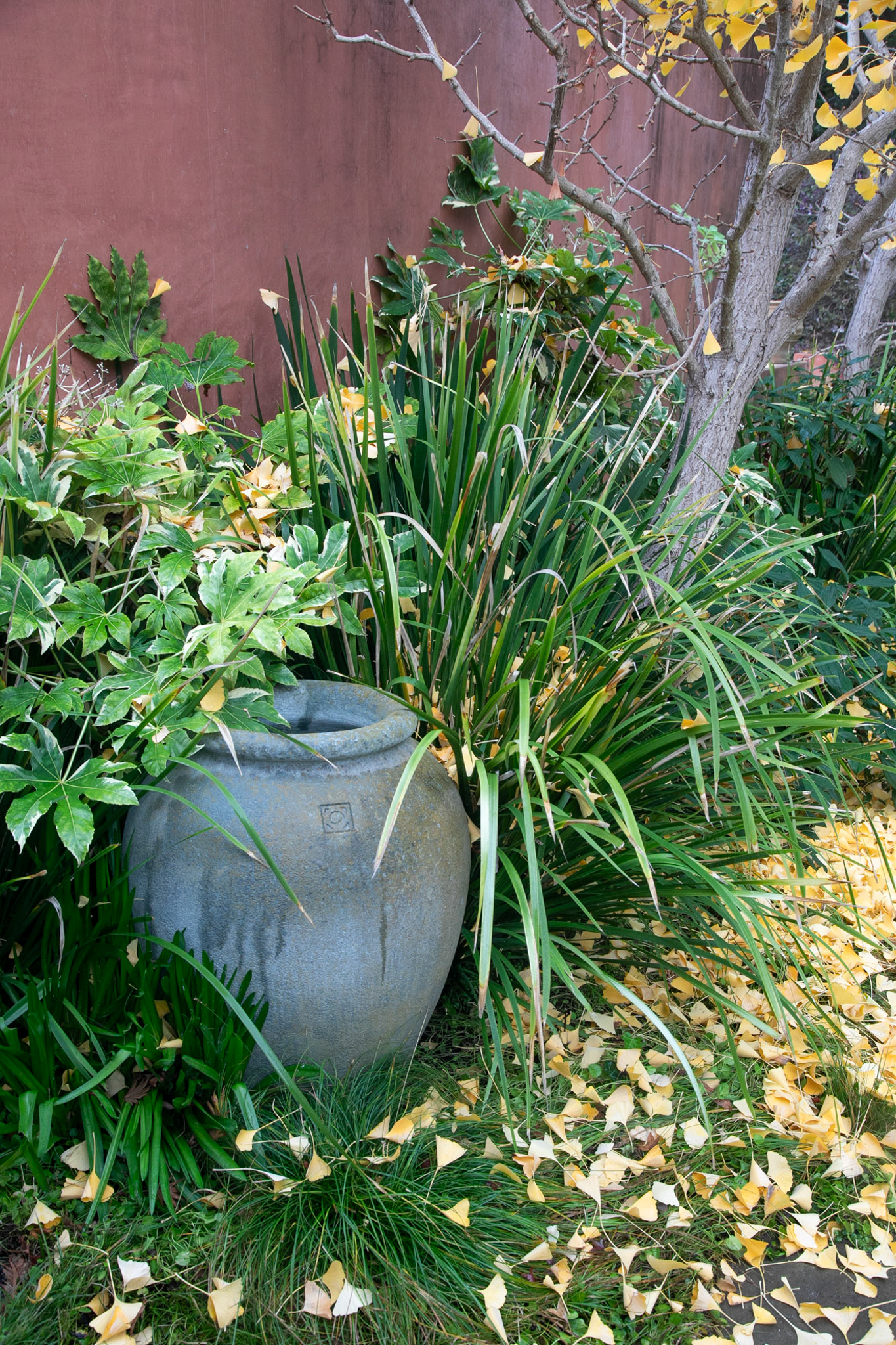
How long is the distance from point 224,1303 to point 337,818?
0.69m

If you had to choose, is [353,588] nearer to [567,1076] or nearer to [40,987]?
[40,987]

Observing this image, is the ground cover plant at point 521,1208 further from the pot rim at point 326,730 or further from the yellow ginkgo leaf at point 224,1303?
the pot rim at point 326,730

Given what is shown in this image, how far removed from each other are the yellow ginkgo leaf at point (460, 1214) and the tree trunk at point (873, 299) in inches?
204

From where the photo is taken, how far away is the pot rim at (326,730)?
5.31ft

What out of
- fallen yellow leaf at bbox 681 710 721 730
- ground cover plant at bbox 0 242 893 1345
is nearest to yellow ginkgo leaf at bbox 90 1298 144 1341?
ground cover plant at bbox 0 242 893 1345

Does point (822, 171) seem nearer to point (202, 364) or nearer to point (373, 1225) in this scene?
point (202, 364)

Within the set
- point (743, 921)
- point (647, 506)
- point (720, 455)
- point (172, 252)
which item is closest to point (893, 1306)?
point (743, 921)

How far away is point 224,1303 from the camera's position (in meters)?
1.37

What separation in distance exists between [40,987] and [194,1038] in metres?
0.25

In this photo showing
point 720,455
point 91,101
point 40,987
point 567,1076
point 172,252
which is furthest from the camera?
point 720,455

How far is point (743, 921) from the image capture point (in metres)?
1.80

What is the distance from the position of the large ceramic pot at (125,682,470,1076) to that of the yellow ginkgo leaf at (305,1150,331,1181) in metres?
0.21

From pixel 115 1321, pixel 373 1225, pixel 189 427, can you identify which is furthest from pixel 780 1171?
pixel 189 427

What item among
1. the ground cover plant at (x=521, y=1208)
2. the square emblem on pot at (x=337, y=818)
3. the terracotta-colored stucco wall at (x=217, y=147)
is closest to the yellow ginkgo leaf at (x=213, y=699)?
the square emblem on pot at (x=337, y=818)
